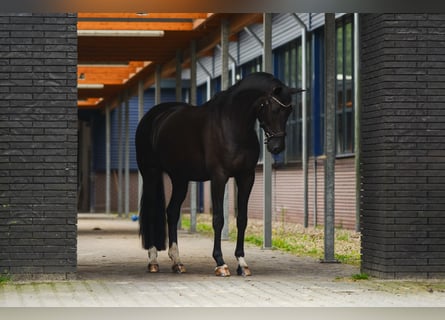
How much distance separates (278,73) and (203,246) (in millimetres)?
13236

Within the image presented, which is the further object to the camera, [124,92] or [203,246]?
[124,92]

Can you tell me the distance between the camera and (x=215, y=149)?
1368 cm

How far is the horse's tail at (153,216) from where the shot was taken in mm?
14594

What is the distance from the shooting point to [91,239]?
72.0 ft

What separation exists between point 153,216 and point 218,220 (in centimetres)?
120

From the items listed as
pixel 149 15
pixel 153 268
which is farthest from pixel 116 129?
pixel 153 268

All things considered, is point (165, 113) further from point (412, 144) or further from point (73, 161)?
point (412, 144)

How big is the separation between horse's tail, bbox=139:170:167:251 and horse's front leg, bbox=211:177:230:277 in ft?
3.61

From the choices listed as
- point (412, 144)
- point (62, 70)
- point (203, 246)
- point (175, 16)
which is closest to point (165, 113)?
point (62, 70)

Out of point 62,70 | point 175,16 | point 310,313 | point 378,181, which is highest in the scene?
point 175,16

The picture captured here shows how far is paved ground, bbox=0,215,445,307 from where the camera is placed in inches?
412

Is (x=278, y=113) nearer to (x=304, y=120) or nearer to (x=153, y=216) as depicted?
(x=153, y=216)

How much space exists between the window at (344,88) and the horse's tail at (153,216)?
441 inches

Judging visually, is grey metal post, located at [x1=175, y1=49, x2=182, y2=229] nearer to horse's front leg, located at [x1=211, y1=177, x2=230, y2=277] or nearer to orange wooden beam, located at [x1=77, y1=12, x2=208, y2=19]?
orange wooden beam, located at [x1=77, y1=12, x2=208, y2=19]
